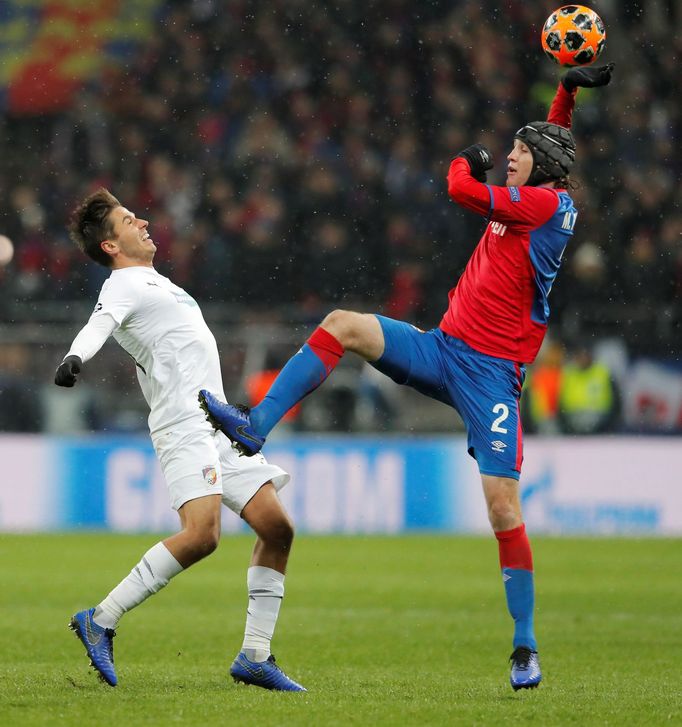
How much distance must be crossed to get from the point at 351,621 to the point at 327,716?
13.5ft

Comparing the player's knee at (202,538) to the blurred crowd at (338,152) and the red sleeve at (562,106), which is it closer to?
the red sleeve at (562,106)

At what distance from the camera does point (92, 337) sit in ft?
19.1

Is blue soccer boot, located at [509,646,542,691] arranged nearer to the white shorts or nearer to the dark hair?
the white shorts

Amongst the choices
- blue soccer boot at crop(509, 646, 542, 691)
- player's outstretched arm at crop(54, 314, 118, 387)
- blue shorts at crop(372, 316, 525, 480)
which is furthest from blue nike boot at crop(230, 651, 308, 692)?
player's outstretched arm at crop(54, 314, 118, 387)

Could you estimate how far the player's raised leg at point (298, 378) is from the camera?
5.73m

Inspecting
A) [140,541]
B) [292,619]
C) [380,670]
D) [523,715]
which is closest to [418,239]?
[140,541]

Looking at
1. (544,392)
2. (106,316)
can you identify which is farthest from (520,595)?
(544,392)

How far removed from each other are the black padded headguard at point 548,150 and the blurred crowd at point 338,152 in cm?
930

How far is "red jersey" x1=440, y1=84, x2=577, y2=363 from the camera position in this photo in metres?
6.28

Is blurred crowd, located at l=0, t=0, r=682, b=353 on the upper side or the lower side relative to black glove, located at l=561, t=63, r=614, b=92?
upper

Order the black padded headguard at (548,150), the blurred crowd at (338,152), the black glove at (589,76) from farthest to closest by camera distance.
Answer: the blurred crowd at (338,152) → the black glove at (589,76) → the black padded headguard at (548,150)

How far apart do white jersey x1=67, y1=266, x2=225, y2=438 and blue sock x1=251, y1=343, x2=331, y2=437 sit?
400mm

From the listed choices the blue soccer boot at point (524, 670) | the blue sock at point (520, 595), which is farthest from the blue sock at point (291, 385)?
the blue soccer boot at point (524, 670)

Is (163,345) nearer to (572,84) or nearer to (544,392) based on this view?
(572,84)
